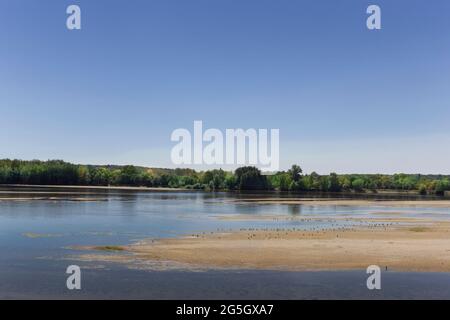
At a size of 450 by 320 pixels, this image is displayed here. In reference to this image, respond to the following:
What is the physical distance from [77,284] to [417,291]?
585 inches

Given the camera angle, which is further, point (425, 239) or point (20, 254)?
point (425, 239)

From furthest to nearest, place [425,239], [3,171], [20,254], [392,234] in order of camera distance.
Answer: [3,171] → [392,234] → [425,239] → [20,254]

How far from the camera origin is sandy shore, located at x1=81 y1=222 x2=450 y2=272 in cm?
2847

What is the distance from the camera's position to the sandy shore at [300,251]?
28469 mm

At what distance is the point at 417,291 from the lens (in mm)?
22734

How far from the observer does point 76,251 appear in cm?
3222

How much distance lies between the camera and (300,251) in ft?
108

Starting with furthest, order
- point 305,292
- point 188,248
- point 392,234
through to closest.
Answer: point 392,234
point 188,248
point 305,292
